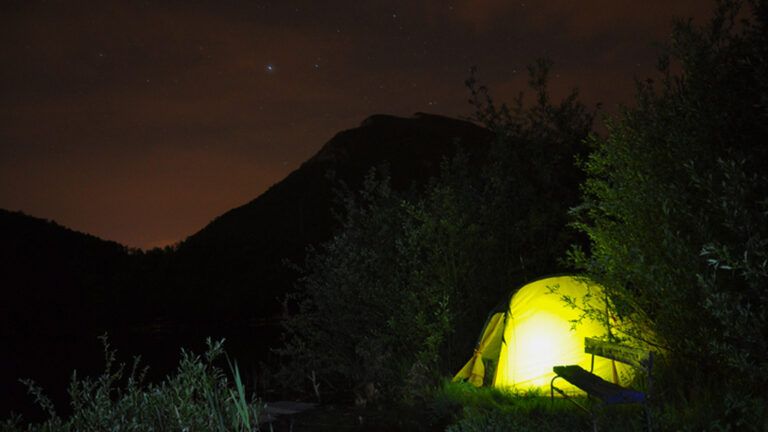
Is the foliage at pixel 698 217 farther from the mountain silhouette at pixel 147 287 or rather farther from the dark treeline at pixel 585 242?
the mountain silhouette at pixel 147 287

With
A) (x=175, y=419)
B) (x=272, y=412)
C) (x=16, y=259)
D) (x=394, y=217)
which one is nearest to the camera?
(x=175, y=419)

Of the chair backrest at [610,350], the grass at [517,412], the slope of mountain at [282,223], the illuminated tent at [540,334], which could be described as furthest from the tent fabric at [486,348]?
the slope of mountain at [282,223]

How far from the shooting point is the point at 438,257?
36.1ft

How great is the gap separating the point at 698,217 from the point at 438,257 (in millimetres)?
5424

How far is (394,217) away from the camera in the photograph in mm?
12344

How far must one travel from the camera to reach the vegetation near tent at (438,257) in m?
10.9

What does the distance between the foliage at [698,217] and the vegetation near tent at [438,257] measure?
347 cm

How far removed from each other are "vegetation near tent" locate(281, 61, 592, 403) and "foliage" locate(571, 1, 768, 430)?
3466mm

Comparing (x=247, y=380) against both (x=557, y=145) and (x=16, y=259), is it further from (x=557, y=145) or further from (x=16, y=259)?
(x=16, y=259)

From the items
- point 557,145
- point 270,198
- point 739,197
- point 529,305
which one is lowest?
point 529,305

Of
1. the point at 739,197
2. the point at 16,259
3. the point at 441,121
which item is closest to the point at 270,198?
the point at 441,121

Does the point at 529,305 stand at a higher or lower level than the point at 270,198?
lower

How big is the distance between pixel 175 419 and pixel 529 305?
18.1ft

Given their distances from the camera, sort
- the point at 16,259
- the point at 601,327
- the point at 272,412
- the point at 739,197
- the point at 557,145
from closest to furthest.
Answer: the point at 739,197, the point at 601,327, the point at 272,412, the point at 557,145, the point at 16,259
